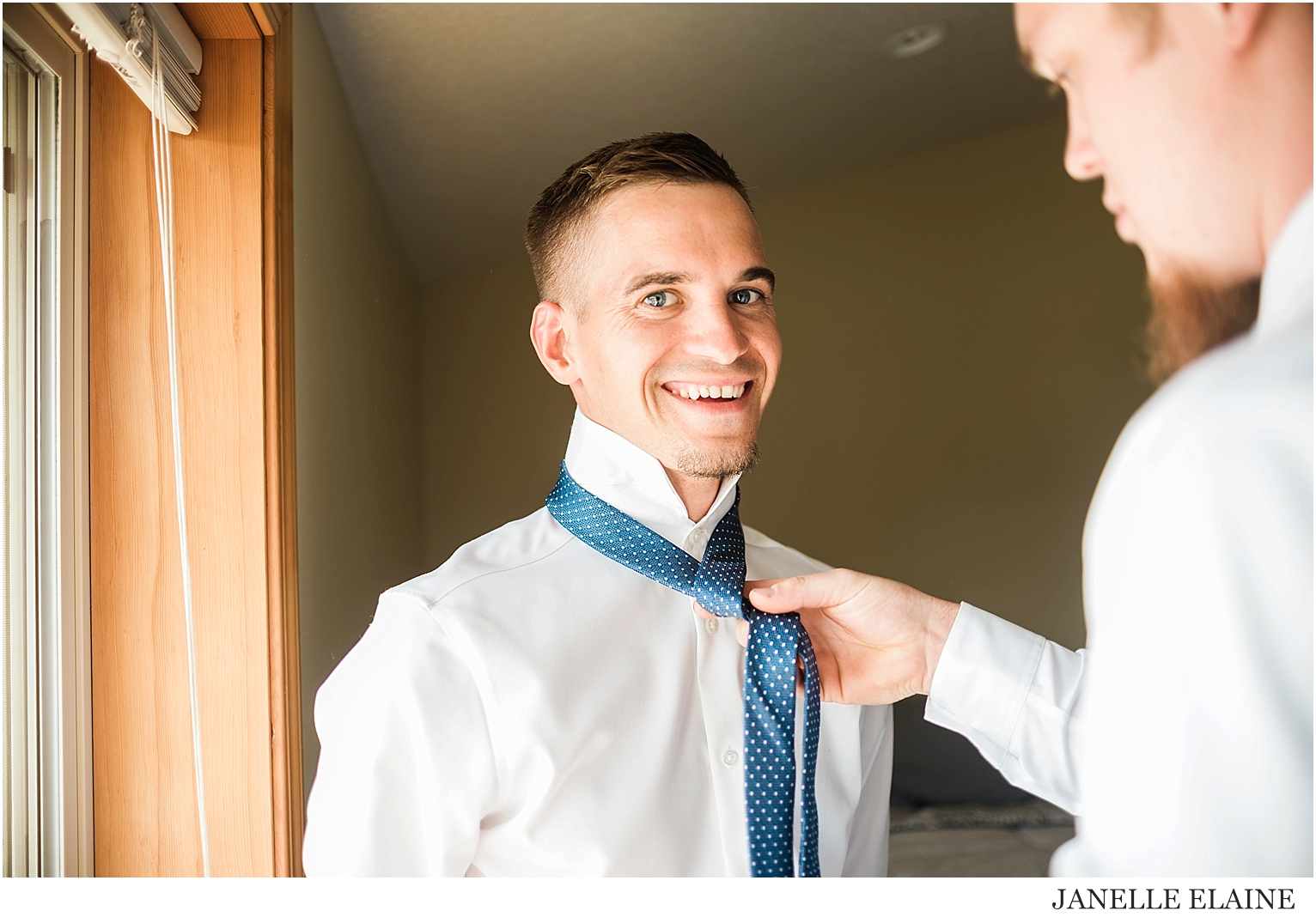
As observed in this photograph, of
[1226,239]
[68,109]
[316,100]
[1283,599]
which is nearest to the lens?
[1283,599]

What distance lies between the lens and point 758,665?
0.83m

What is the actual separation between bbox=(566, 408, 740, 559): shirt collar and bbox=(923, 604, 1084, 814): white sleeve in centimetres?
28

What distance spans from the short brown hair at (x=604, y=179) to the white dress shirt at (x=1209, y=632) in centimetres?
56

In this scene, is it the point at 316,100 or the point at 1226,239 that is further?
the point at 316,100

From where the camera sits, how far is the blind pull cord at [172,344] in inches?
31.4

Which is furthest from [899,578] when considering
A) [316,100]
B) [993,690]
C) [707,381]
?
[316,100]

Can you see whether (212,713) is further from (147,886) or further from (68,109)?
(68,109)

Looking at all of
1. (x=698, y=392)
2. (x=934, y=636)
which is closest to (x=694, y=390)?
(x=698, y=392)

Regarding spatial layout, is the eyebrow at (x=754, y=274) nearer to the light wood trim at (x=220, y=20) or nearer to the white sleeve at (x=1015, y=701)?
the white sleeve at (x=1015, y=701)

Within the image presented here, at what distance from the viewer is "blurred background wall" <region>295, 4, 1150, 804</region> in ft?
3.37

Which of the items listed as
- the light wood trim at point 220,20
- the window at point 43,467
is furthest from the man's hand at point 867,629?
the light wood trim at point 220,20

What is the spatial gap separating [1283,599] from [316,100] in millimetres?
1052

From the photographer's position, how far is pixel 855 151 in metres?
1.26

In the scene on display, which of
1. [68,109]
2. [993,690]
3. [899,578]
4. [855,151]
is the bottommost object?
[993,690]
